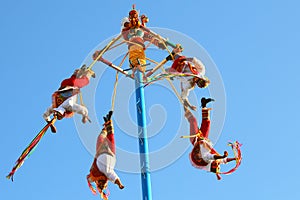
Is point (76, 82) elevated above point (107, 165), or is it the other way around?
point (76, 82)

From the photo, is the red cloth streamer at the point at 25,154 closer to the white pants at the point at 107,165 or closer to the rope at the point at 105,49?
the white pants at the point at 107,165

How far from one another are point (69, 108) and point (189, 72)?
1.77 meters

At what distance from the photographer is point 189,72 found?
8.78 metres

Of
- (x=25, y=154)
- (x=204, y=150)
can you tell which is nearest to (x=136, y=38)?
(x=204, y=150)

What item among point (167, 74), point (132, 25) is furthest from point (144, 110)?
point (132, 25)

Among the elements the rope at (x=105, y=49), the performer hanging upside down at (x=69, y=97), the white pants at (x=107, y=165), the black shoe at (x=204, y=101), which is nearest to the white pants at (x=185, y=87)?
the black shoe at (x=204, y=101)

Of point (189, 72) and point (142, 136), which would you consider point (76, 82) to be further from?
point (189, 72)

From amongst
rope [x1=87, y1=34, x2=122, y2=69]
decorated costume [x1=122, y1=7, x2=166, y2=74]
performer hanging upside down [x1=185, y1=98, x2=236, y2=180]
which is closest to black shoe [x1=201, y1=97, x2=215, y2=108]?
performer hanging upside down [x1=185, y1=98, x2=236, y2=180]

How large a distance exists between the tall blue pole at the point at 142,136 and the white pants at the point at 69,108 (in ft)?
2.53

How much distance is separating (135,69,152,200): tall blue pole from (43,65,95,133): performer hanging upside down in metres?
0.67

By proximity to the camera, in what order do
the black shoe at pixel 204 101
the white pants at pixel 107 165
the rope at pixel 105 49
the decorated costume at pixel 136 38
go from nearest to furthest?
the white pants at pixel 107 165
the rope at pixel 105 49
the black shoe at pixel 204 101
the decorated costume at pixel 136 38

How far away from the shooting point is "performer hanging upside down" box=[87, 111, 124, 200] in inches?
322

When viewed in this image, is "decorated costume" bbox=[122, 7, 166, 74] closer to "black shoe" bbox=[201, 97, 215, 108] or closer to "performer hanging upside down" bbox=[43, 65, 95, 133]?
"performer hanging upside down" bbox=[43, 65, 95, 133]

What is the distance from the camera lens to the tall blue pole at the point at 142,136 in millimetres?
8008
